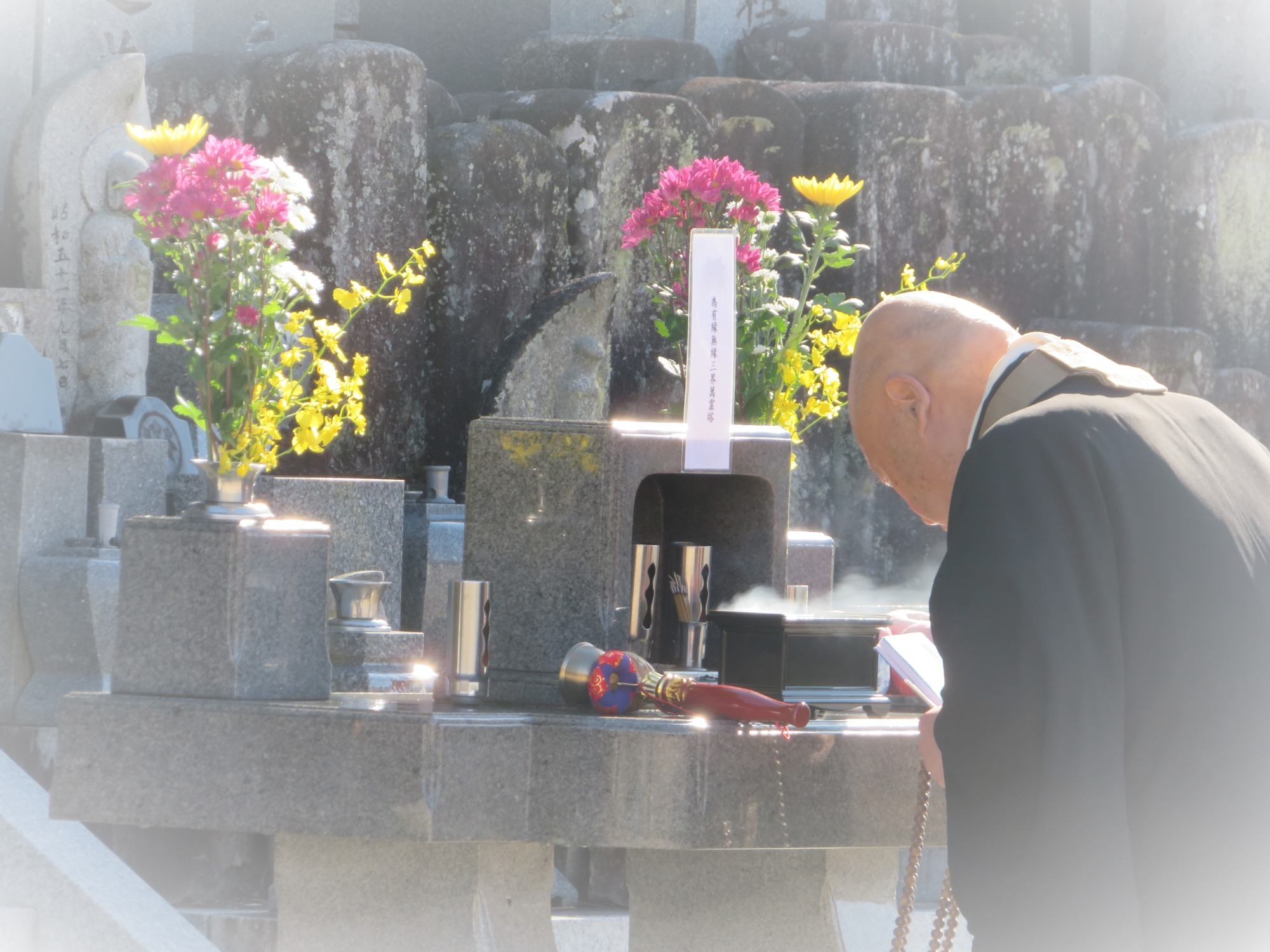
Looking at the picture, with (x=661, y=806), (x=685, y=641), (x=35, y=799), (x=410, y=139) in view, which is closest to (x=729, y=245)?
(x=685, y=641)

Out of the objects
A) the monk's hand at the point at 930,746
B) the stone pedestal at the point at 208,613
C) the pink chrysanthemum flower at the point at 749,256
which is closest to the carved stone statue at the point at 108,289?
the pink chrysanthemum flower at the point at 749,256

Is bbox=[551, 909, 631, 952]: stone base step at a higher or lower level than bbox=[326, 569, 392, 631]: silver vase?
lower

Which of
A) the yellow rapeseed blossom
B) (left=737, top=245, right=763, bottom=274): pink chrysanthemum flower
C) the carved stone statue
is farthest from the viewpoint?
the carved stone statue

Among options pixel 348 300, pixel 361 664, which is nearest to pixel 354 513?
pixel 361 664

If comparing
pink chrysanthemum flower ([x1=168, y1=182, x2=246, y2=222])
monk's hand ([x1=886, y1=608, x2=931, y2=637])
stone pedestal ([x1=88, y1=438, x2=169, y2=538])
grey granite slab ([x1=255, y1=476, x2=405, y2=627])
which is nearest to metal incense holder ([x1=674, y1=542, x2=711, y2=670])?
monk's hand ([x1=886, y1=608, x2=931, y2=637])

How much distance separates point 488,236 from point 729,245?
6.15 meters

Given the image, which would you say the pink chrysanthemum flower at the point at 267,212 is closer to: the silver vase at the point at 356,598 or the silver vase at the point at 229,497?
the silver vase at the point at 229,497

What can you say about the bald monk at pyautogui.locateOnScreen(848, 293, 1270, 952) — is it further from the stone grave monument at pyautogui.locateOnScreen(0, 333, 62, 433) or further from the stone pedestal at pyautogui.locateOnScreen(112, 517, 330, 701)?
the stone grave monument at pyautogui.locateOnScreen(0, 333, 62, 433)

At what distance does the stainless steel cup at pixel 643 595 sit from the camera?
3.14 meters

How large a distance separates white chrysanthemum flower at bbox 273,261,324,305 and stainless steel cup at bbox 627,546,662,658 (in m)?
0.88

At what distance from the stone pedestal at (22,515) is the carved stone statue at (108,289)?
0.98m

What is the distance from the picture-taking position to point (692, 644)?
319 cm

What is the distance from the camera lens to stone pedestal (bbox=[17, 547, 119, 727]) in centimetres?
545

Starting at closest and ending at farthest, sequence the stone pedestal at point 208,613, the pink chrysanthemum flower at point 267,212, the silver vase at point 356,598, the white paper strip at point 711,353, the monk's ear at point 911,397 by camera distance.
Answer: the monk's ear at point 911,397
the stone pedestal at point 208,613
the pink chrysanthemum flower at point 267,212
the white paper strip at point 711,353
the silver vase at point 356,598
